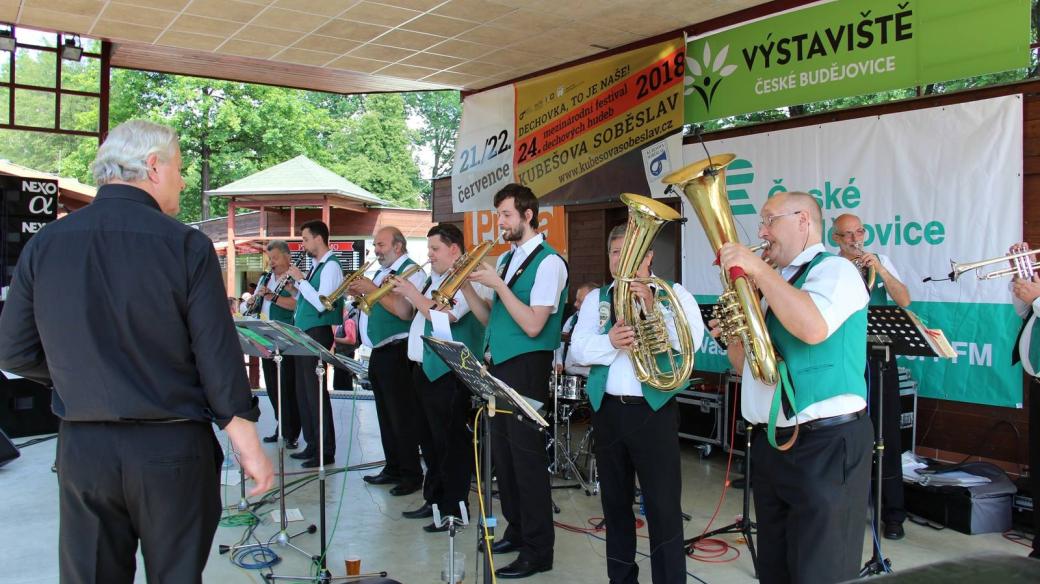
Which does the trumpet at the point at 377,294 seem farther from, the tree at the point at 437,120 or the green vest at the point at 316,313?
the tree at the point at 437,120

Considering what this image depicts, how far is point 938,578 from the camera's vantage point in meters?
1.05

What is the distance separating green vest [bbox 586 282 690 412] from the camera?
3.65 metres

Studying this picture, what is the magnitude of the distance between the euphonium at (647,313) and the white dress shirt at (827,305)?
551mm

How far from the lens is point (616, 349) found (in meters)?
3.71

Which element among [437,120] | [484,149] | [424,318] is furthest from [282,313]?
[437,120]

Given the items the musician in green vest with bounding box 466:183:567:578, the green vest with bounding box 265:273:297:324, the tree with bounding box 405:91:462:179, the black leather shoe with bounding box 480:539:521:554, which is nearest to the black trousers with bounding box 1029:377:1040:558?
the musician in green vest with bounding box 466:183:567:578

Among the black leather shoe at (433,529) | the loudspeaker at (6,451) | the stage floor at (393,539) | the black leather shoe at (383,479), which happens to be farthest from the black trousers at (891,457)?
the loudspeaker at (6,451)

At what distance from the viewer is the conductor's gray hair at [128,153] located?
2461 mm

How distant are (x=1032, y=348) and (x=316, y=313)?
215 inches

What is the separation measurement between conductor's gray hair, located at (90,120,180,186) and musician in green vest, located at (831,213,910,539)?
14.0 feet

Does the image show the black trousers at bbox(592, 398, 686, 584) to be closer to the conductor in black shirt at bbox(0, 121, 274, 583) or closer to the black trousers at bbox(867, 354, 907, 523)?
the conductor in black shirt at bbox(0, 121, 274, 583)

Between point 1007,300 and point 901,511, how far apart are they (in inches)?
70.4

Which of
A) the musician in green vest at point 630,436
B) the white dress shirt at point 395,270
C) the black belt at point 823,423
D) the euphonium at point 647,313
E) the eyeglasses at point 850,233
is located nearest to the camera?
the black belt at point 823,423

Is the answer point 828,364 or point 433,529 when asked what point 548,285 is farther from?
point 433,529
